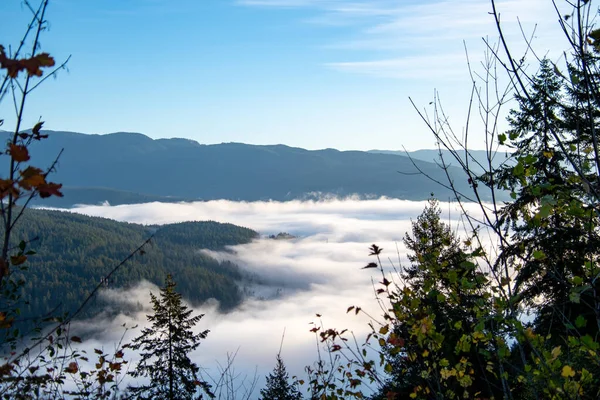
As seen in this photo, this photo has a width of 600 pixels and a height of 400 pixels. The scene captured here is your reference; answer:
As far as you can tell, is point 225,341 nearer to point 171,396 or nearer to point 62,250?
point 62,250

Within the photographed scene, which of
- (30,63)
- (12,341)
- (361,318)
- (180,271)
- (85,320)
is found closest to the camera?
(30,63)

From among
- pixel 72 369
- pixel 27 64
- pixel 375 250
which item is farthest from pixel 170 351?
pixel 27 64

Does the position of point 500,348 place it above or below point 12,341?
above

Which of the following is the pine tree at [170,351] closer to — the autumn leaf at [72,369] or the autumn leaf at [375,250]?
the autumn leaf at [72,369]

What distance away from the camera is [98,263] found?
5669 inches

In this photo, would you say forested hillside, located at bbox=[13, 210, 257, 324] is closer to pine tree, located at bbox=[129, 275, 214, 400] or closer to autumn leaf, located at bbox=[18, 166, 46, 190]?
pine tree, located at bbox=[129, 275, 214, 400]

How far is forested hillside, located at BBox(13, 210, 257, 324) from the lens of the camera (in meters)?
130

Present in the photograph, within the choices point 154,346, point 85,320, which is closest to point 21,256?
point 154,346

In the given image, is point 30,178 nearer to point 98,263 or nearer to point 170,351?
point 170,351

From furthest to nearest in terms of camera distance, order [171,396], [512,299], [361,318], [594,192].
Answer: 1. [361,318]
2. [171,396]
3. [512,299]
4. [594,192]

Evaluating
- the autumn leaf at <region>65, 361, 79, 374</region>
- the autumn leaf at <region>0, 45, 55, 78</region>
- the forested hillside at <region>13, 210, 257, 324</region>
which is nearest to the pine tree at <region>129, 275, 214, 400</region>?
the autumn leaf at <region>65, 361, 79, 374</region>

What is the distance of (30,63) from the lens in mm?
1929

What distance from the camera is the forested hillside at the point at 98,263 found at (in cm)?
12962

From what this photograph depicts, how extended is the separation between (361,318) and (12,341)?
149004 mm
